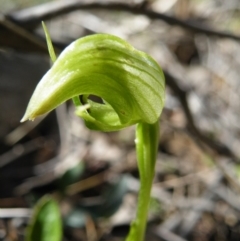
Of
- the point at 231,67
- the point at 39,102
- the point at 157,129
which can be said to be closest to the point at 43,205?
the point at 157,129

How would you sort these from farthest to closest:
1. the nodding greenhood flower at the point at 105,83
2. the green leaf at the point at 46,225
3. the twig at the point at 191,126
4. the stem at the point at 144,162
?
the twig at the point at 191,126 → the green leaf at the point at 46,225 → the stem at the point at 144,162 → the nodding greenhood flower at the point at 105,83

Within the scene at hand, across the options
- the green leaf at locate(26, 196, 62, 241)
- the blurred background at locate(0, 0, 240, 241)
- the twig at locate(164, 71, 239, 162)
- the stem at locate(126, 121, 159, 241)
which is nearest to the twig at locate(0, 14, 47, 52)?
the blurred background at locate(0, 0, 240, 241)

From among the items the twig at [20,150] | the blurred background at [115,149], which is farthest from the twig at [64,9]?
the twig at [20,150]

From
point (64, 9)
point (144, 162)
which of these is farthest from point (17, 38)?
point (144, 162)

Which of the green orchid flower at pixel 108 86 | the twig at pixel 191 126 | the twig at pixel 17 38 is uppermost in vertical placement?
the green orchid flower at pixel 108 86

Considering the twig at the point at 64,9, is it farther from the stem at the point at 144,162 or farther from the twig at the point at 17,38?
the stem at the point at 144,162

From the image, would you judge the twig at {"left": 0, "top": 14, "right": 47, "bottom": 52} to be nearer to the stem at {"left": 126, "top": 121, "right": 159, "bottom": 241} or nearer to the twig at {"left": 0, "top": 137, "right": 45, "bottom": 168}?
the twig at {"left": 0, "top": 137, "right": 45, "bottom": 168}

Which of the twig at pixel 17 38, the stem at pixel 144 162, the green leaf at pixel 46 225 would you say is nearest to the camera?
the stem at pixel 144 162
